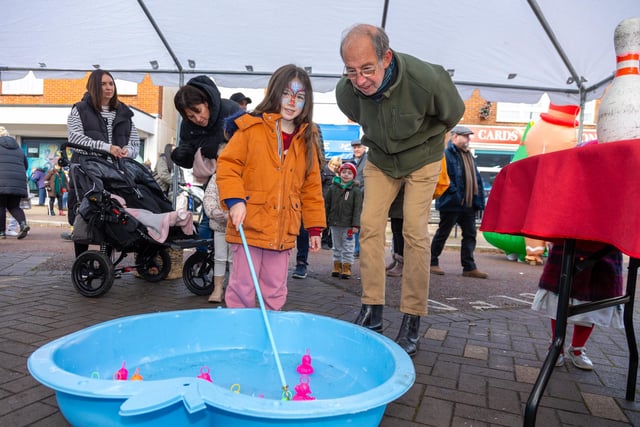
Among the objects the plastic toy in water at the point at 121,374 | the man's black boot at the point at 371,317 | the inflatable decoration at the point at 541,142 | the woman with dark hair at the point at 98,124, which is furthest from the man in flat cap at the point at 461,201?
the plastic toy in water at the point at 121,374

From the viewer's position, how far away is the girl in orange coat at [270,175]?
2.58 metres

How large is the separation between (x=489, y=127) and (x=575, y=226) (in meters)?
18.9

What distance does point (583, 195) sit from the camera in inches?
61.4

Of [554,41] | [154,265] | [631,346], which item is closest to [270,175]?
[631,346]

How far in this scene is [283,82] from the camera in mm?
2617

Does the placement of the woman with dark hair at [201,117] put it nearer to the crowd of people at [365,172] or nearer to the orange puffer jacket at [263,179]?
the crowd of people at [365,172]

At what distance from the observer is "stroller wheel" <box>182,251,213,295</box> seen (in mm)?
3887

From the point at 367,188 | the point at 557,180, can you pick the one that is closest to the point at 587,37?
the point at 367,188

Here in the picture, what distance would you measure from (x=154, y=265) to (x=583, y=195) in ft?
12.5

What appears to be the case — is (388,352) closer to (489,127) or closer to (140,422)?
(140,422)

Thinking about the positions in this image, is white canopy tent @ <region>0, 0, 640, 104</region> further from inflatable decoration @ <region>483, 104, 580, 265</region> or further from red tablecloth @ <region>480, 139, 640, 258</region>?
red tablecloth @ <region>480, 139, 640, 258</region>

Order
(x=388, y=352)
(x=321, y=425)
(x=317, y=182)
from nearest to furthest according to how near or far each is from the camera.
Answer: (x=321, y=425), (x=388, y=352), (x=317, y=182)

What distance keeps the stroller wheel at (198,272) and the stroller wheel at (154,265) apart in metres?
0.51

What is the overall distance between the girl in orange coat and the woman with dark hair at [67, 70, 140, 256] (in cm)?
177
